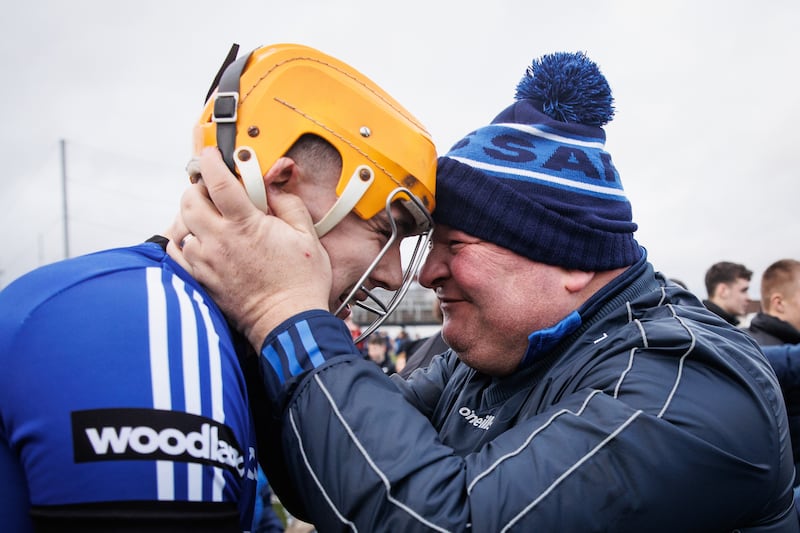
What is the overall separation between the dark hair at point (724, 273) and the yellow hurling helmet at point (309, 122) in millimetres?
5414

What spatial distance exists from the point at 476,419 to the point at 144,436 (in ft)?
3.85

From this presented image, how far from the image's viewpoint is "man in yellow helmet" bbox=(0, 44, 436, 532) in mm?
1010

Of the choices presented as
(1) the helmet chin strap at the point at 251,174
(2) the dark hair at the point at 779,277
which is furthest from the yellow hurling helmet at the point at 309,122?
(2) the dark hair at the point at 779,277

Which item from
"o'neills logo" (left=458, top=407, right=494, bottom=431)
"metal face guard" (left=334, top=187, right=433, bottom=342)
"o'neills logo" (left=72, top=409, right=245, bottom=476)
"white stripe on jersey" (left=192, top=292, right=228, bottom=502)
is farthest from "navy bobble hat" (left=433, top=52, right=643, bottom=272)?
"o'neills logo" (left=72, top=409, right=245, bottom=476)

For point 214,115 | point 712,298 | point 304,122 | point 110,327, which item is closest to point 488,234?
point 304,122

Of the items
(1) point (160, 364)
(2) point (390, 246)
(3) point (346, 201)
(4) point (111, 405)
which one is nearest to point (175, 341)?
(1) point (160, 364)

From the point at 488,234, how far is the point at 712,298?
5.26 metres

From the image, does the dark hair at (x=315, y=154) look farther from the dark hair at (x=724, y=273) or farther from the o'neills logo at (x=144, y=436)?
the dark hair at (x=724, y=273)

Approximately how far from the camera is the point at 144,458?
102 cm

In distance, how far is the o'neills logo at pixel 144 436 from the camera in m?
1.01

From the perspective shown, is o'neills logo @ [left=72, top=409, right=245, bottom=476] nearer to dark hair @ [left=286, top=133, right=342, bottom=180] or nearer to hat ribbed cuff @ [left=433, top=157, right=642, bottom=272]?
dark hair @ [left=286, top=133, right=342, bottom=180]

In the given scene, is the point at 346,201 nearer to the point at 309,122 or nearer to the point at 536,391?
the point at 309,122

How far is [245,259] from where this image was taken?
1.41 m

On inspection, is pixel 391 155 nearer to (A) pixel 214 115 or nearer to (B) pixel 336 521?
(A) pixel 214 115
